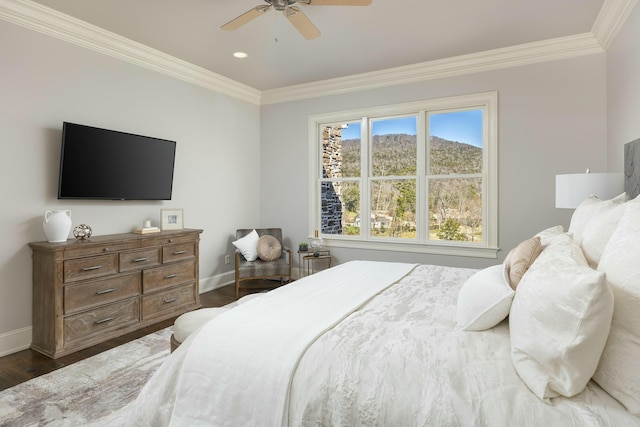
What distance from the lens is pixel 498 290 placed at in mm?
1493

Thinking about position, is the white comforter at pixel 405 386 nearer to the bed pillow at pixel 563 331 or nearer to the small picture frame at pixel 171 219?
the bed pillow at pixel 563 331

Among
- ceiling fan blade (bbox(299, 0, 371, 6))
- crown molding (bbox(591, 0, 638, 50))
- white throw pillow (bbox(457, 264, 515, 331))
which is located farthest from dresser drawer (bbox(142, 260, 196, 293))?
crown molding (bbox(591, 0, 638, 50))

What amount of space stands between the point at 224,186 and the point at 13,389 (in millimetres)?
3171

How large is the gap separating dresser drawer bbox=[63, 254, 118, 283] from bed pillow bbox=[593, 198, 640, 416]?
341cm

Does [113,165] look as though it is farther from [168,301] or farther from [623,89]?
[623,89]

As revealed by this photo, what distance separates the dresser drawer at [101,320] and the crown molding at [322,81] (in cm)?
247

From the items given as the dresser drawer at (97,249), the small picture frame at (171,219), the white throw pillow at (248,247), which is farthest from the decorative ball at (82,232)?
the white throw pillow at (248,247)

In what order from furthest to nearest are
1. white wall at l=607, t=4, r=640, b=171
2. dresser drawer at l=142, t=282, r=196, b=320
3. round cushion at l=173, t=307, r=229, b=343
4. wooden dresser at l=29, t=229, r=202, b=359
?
dresser drawer at l=142, t=282, r=196, b=320
wooden dresser at l=29, t=229, r=202, b=359
white wall at l=607, t=4, r=640, b=171
round cushion at l=173, t=307, r=229, b=343

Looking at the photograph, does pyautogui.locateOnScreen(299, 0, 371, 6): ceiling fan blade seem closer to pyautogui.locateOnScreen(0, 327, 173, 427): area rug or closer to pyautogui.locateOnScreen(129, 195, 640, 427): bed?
pyautogui.locateOnScreen(129, 195, 640, 427): bed

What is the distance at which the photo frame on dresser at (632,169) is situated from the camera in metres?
2.54

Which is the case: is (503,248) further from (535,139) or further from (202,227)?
(202,227)

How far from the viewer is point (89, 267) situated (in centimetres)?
307

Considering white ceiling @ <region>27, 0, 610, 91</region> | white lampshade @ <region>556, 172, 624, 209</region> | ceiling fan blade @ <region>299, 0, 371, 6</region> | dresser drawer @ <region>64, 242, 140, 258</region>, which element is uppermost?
white ceiling @ <region>27, 0, 610, 91</region>

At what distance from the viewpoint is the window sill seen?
4.21 meters
